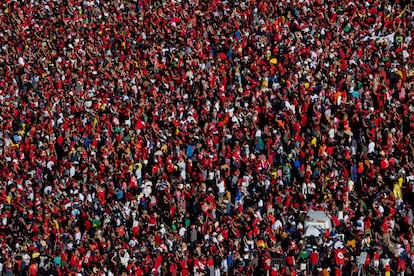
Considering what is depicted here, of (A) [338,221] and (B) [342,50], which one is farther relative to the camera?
(B) [342,50]

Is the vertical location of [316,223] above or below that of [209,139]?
below

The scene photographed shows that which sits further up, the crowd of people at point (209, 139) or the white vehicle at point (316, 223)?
the crowd of people at point (209, 139)

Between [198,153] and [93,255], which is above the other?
[198,153]

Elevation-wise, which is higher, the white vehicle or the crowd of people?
the crowd of people

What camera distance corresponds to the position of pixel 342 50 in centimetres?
2975

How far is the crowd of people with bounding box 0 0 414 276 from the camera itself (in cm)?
2334

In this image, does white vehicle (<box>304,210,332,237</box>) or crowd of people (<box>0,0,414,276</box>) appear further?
crowd of people (<box>0,0,414,276</box>)

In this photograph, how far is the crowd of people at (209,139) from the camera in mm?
23344

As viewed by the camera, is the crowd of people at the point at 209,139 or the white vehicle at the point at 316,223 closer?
the white vehicle at the point at 316,223

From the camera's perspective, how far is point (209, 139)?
89.0ft

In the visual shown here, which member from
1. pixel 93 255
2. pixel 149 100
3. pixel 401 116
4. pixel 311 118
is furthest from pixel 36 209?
pixel 401 116

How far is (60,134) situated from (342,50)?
24.8 feet

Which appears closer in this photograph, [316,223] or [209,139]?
[316,223]

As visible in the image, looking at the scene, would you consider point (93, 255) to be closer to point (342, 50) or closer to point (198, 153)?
point (198, 153)
